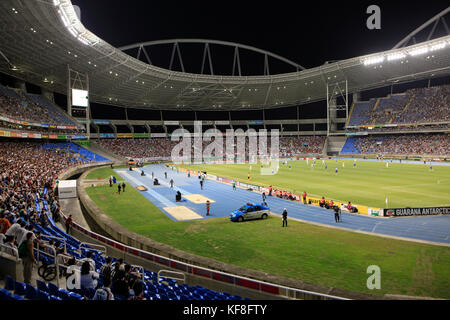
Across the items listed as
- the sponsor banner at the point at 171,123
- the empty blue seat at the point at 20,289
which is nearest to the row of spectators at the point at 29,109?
the sponsor banner at the point at 171,123

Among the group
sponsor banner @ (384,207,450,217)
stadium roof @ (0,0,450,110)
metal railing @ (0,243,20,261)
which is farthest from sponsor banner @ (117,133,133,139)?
metal railing @ (0,243,20,261)

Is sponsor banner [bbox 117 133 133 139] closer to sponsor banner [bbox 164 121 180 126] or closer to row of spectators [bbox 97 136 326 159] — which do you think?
row of spectators [bbox 97 136 326 159]

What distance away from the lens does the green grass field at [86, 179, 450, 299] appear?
444 inches

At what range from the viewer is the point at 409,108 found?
263 feet

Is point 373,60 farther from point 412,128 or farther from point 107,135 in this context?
point 107,135

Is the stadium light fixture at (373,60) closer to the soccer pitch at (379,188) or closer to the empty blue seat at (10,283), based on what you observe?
the soccer pitch at (379,188)

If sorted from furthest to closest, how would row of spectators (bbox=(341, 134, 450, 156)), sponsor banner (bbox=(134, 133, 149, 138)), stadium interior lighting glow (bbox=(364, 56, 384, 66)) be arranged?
sponsor banner (bbox=(134, 133, 149, 138)), row of spectators (bbox=(341, 134, 450, 156)), stadium interior lighting glow (bbox=(364, 56, 384, 66))

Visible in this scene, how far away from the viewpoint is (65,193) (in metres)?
27.9

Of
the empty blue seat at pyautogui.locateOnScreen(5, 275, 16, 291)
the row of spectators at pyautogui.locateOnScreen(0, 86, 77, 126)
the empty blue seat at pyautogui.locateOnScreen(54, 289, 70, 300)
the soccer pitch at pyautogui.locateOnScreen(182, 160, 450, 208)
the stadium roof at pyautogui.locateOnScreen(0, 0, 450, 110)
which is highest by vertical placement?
the stadium roof at pyautogui.locateOnScreen(0, 0, 450, 110)

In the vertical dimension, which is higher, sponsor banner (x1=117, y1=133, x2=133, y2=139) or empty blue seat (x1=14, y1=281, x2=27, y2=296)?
sponsor banner (x1=117, y1=133, x2=133, y2=139)

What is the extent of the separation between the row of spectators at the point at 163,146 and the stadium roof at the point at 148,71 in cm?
1059

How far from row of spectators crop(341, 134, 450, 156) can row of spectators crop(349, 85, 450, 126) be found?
4.27m

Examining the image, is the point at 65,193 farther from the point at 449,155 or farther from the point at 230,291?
the point at 449,155
